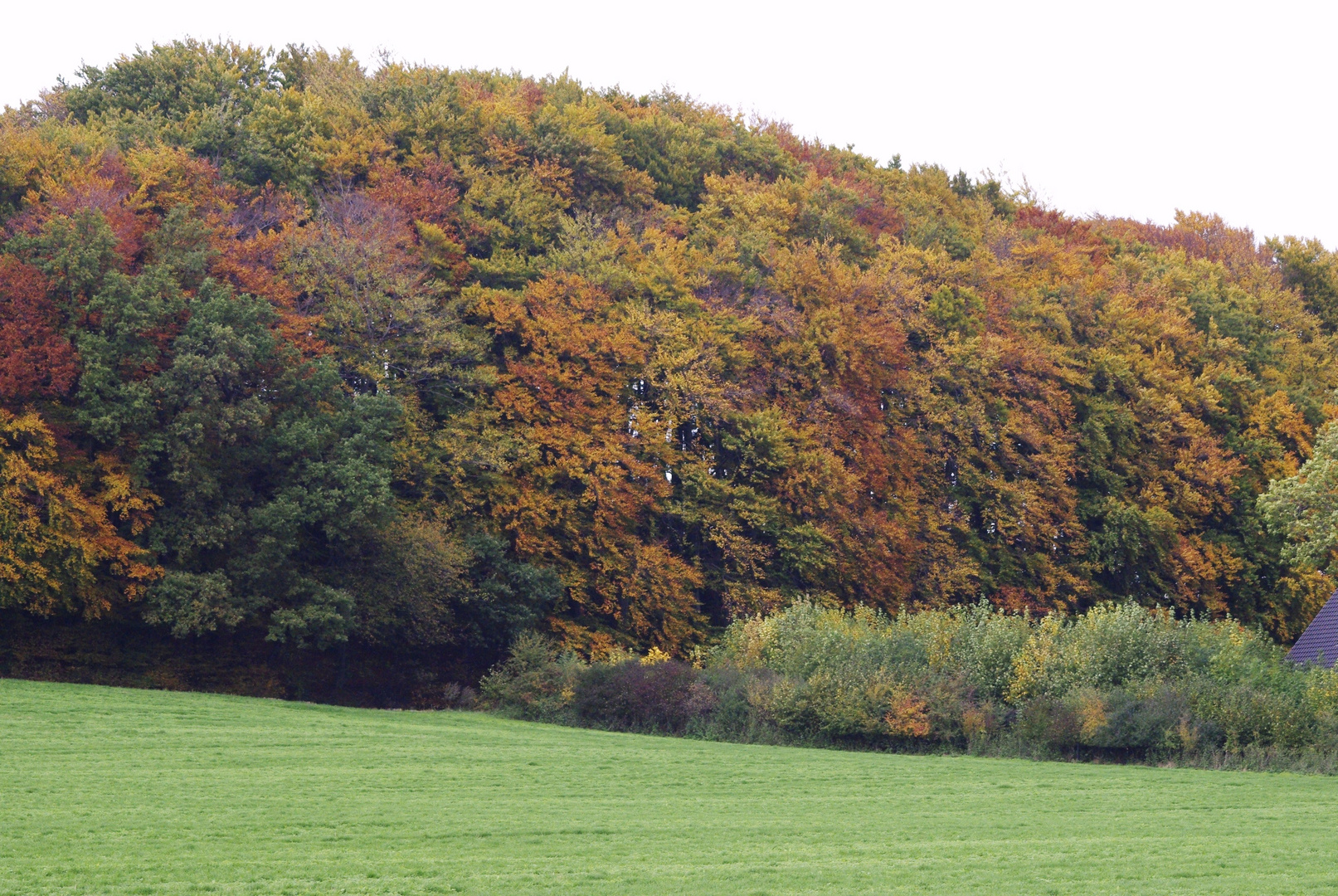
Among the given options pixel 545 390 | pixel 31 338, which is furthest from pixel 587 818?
pixel 545 390

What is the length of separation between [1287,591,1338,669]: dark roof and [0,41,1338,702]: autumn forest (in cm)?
214

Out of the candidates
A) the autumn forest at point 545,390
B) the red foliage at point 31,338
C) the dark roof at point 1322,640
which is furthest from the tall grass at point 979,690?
the red foliage at point 31,338

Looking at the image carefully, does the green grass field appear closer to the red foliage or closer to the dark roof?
the red foliage

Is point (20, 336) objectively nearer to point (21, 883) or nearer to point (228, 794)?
point (228, 794)

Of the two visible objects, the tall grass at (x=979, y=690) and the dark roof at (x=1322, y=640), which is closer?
the tall grass at (x=979, y=690)

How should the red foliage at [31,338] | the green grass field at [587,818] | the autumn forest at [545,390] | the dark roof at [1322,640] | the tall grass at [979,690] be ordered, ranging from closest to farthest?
the green grass field at [587,818] → the tall grass at [979,690] → the red foliage at [31,338] → the dark roof at [1322,640] → the autumn forest at [545,390]

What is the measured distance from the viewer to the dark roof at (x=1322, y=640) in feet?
111

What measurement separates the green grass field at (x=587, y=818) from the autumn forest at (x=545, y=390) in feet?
27.5

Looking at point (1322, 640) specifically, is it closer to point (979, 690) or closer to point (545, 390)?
point (979, 690)

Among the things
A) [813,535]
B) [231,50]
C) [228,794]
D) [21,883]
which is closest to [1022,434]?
[813,535]

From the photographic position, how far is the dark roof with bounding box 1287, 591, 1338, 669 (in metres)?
33.7

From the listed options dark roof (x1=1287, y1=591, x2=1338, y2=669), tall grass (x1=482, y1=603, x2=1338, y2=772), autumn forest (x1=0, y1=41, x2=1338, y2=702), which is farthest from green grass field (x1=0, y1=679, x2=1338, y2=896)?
dark roof (x1=1287, y1=591, x2=1338, y2=669)

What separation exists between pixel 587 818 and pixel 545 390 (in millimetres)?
25082

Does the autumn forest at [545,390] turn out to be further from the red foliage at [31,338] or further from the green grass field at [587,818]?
the green grass field at [587,818]
